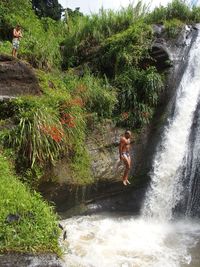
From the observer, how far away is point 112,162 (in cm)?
1403

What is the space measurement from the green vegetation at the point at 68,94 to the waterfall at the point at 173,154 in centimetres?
84

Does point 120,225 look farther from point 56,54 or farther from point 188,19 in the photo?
point 188,19

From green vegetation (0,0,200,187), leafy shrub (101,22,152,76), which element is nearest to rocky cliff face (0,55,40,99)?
green vegetation (0,0,200,187)

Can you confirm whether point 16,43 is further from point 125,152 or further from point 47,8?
point 47,8

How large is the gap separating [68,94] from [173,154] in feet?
12.0

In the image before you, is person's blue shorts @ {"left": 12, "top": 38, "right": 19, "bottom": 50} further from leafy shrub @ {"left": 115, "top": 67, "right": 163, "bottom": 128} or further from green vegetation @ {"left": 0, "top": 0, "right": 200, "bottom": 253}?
leafy shrub @ {"left": 115, "top": 67, "right": 163, "bottom": 128}

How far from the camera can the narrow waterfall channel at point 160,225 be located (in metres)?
10.2

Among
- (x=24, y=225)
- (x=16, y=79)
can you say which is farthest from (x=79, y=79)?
(x=24, y=225)

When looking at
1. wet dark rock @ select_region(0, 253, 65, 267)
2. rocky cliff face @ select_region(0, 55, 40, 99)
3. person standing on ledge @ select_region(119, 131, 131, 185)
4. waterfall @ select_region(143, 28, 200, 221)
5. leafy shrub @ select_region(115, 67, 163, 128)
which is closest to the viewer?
wet dark rock @ select_region(0, 253, 65, 267)

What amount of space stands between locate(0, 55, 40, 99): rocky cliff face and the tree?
37.5 feet

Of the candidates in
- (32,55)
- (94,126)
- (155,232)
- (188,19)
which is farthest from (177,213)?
(188,19)

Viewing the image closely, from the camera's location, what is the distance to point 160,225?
12.7m

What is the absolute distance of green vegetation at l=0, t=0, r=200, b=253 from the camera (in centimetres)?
919

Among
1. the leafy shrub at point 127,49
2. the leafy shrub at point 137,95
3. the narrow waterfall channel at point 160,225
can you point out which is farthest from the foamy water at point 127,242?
the leafy shrub at point 127,49
